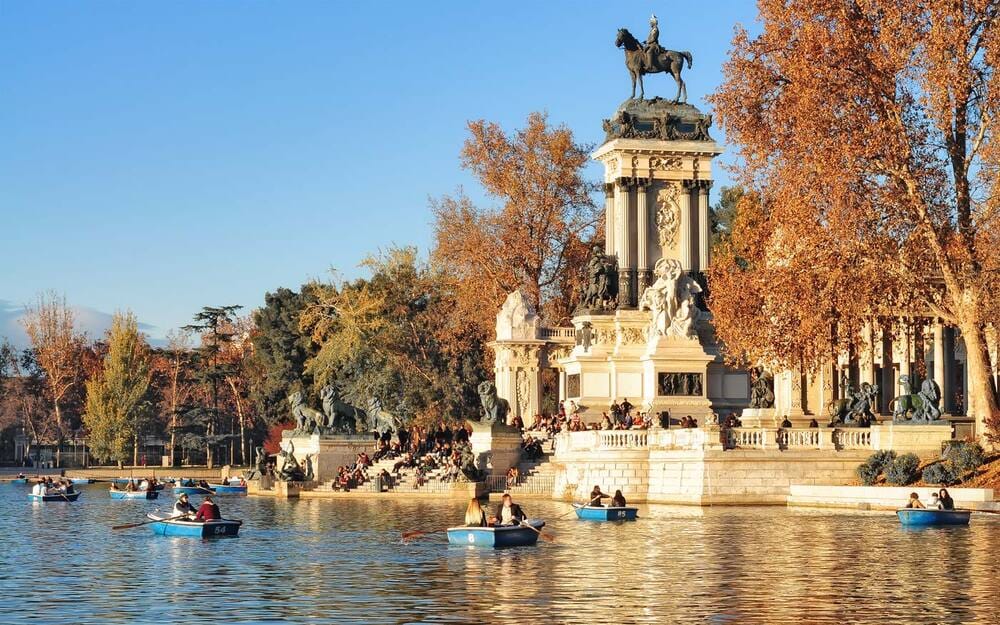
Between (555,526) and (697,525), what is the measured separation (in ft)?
12.3

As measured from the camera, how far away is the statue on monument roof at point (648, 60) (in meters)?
69.9

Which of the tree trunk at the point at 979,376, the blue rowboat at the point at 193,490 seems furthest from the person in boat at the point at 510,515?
the blue rowboat at the point at 193,490

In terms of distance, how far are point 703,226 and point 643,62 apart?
24.4 feet

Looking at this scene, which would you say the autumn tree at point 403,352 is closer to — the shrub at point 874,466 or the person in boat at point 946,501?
the shrub at point 874,466

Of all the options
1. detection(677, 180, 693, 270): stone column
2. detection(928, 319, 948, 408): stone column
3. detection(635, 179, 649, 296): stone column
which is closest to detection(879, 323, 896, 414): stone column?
detection(928, 319, 948, 408): stone column

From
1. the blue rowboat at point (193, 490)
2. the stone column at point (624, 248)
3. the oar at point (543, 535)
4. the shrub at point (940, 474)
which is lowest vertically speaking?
the oar at point (543, 535)

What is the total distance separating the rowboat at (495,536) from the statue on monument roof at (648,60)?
1432 inches

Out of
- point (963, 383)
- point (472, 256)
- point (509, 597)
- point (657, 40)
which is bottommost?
point (509, 597)

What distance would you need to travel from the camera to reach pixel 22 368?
137750mm

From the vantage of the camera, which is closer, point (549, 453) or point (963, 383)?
point (549, 453)

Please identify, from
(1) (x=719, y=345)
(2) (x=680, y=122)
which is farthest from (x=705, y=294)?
(2) (x=680, y=122)

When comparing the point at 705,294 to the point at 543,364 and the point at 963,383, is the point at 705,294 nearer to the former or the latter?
the point at 543,364

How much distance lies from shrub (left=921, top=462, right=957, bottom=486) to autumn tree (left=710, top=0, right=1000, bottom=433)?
3242 mm

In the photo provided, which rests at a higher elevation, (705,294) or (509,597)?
(705,294)
